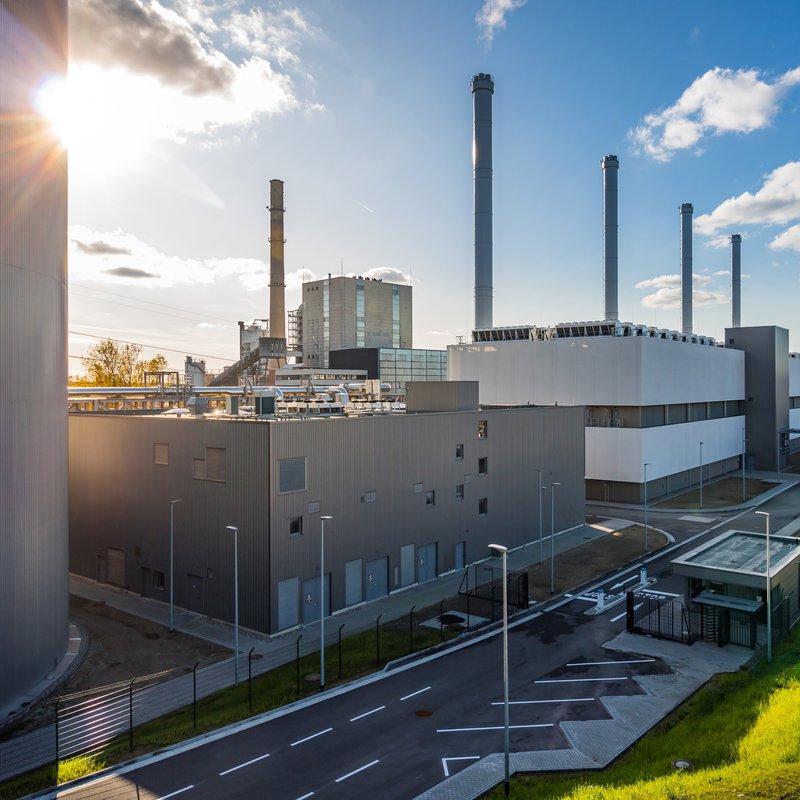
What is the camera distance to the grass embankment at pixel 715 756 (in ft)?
53.8

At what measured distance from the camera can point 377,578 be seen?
37406mm

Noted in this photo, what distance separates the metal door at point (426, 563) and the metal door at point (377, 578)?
10.0 ft

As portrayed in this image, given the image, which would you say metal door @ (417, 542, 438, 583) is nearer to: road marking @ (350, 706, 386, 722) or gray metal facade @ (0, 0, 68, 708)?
road marking @ (350, 706, 386, 722)

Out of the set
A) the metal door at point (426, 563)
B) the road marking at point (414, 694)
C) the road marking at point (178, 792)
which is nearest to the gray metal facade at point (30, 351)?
the road marking at point (178, 792)

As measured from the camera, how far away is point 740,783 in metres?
16.6

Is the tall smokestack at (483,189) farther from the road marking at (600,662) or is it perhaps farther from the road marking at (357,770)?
the road marking at (357,770)

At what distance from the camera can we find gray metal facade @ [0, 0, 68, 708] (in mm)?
24531

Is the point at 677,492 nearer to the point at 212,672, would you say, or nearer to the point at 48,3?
the point at 212,672

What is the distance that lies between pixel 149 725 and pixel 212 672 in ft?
14.5

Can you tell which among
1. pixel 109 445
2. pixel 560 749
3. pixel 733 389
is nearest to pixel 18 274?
pixel 109 445

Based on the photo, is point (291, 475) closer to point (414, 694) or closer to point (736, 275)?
point (414, 694)

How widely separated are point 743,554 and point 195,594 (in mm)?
29293

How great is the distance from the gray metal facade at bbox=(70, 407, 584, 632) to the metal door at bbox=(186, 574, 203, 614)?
285 mm

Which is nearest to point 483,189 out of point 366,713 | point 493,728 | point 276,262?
point 276,262
